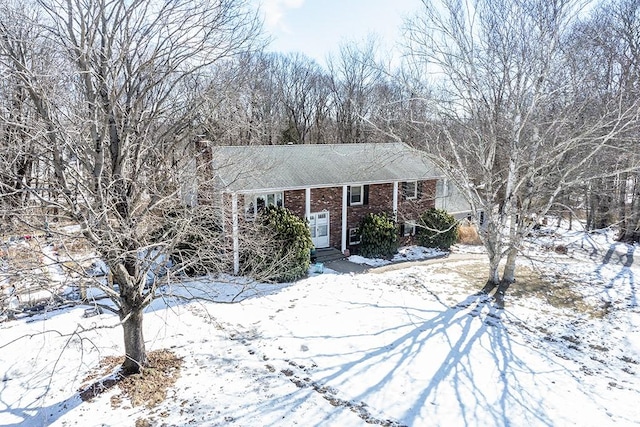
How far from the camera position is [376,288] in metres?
12.9

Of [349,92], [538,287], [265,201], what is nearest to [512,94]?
[538,287]

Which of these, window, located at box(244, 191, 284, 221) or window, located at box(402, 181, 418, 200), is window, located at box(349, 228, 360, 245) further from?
window, located at box(244, 191, 284, 221)

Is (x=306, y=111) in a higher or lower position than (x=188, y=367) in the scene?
higher

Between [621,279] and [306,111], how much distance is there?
32.7m

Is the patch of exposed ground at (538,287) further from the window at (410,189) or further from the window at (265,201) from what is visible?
the window at (265,201)

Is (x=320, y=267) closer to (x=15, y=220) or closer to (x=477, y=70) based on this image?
(x=477, y=70)

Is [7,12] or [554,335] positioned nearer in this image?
[7,12]

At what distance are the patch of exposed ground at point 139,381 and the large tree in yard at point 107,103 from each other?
0.96ft

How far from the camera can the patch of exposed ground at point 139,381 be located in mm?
7228

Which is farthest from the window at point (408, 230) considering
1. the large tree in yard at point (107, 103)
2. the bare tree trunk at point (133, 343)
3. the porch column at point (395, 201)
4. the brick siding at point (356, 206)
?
the bare tree trunk at point (133, 343)

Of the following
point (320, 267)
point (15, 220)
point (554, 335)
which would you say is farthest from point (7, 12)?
point (554, 335)

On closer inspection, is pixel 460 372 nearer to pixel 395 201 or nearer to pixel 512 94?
pixel 512 94

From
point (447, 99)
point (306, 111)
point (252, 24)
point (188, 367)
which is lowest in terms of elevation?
point (188, 367)

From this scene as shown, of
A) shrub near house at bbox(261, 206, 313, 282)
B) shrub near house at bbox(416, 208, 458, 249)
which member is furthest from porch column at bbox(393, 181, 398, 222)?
shrub near house at bbox(261, 206, 313, 282)
